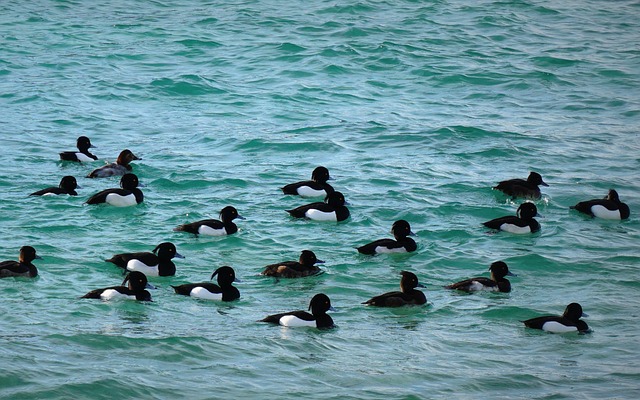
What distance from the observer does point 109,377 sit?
11.7 meters

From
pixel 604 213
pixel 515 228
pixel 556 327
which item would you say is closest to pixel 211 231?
pixel 515 228

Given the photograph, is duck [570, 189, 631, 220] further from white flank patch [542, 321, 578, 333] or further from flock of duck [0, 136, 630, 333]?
white flank patch [542, 321, 578, 333]

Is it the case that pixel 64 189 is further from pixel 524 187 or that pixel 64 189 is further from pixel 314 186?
pixel 524 187

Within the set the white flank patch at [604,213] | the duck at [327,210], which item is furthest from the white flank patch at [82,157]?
the white flank patch at [604,213]

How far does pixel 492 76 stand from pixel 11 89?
10.7 m

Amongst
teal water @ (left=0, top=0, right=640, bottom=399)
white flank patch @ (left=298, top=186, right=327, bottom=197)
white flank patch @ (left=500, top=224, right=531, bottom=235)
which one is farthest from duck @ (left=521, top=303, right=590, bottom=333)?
white flank patch @ (left=298, top=186, right=327, bottom=197)

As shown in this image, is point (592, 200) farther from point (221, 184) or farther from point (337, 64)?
point (337, 64)

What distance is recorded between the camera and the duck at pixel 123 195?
713 inches

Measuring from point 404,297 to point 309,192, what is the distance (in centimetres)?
502

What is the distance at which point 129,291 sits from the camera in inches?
554

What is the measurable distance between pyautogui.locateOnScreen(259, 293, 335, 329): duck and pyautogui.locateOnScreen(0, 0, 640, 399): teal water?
0.46 feet

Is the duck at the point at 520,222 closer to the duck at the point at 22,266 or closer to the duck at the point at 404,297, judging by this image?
the duck at the point at 404,297

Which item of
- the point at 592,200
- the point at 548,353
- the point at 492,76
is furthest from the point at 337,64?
the point at 548,353

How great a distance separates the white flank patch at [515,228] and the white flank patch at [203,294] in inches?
204
